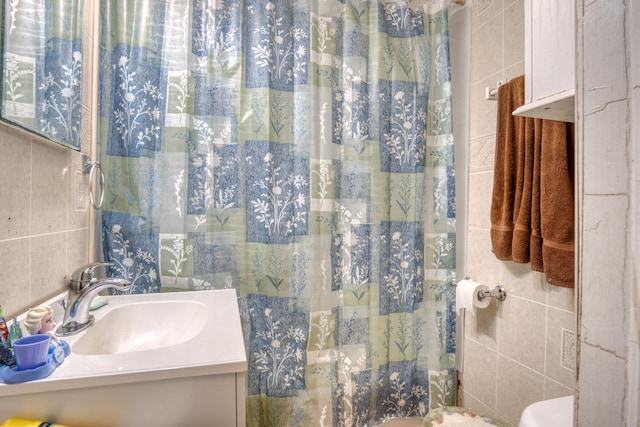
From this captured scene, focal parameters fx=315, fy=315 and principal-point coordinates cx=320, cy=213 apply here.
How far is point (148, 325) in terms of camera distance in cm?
106

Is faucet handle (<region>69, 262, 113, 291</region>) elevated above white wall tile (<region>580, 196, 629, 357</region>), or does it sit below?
below

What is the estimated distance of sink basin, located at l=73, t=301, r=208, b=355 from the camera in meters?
0.95

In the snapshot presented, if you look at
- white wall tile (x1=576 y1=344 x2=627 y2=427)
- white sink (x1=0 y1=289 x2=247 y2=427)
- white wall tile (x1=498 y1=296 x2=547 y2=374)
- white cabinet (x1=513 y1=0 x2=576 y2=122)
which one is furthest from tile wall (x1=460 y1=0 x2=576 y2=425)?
white sink (x1=0 y1=289 x2=247 y2=427)

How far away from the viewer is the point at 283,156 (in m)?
1.47

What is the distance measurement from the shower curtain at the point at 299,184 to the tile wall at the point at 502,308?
13cm

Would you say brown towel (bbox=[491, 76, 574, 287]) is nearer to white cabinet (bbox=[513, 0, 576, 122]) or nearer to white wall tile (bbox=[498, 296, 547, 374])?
white wall tile (bbox=[498, 296, 547, 374])

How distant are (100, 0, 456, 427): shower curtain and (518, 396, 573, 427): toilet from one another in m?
0.82

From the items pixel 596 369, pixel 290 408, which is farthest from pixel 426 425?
pixel 596 369

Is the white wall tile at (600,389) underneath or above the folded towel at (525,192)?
underneath

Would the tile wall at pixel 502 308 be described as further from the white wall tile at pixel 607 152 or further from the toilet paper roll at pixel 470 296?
the white wall tile at pixel 607 152

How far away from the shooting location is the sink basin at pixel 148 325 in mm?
954

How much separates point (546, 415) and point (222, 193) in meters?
1.29

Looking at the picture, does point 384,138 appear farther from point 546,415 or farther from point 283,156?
point 546,415

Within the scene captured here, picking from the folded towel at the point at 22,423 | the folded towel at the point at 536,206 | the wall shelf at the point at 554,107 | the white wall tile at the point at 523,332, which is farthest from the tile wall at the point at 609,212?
the white wall tile at the point at 523,332
